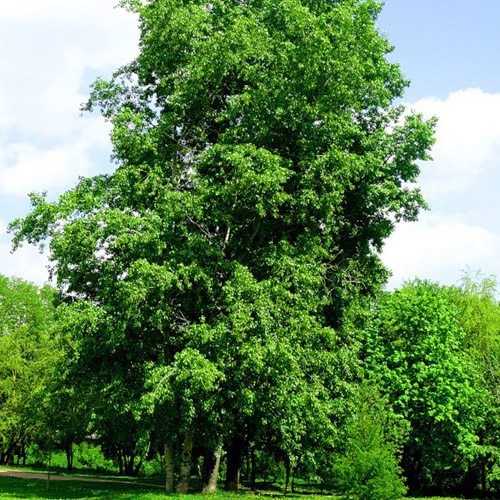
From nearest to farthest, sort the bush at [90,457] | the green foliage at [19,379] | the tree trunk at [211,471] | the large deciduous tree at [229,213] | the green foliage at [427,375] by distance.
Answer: the large deciduous tree at [229,213], the tree trunk at [211,471], the green foliage at [427,375], the green foliage at [19,379], the bush at [90,457]

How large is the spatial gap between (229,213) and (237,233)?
1.86 m

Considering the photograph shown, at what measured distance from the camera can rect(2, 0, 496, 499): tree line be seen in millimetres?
18891

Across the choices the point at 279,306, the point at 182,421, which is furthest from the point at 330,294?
the point at 182,421

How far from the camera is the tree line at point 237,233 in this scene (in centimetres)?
1889

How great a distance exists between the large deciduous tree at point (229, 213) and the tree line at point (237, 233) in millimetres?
86

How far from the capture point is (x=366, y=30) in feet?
77.8

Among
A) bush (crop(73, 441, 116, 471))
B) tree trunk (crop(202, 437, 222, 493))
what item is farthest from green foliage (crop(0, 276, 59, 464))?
tree trunk (crop(202, 437, 222, 493))

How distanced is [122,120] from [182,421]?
12178mm

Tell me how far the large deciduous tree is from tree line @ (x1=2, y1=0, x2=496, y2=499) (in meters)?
0.09

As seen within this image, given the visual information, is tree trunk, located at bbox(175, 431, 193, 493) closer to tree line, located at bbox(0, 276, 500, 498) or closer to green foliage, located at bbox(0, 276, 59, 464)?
tree line, located at bbox(0, 276, 500, 498)

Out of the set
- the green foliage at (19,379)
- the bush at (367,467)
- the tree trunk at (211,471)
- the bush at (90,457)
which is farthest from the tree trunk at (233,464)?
the bush at (90,457)

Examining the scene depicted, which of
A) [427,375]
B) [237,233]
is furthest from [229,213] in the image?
[427,375]

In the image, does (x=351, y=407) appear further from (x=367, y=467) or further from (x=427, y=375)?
(x=427, y=375)

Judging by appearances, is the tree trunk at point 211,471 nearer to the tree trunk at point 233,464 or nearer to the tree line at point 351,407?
the tree line at point 351,407
